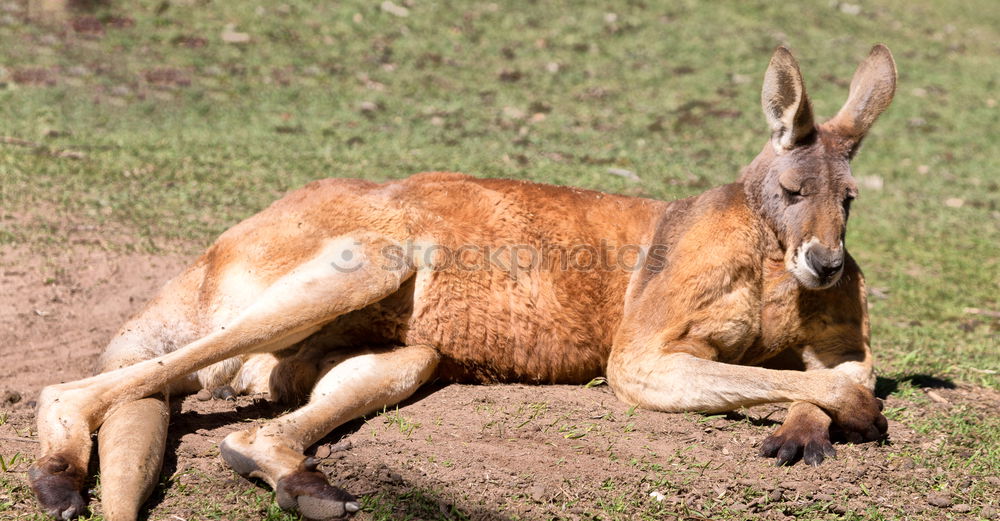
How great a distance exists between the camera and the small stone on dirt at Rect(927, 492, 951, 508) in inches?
137

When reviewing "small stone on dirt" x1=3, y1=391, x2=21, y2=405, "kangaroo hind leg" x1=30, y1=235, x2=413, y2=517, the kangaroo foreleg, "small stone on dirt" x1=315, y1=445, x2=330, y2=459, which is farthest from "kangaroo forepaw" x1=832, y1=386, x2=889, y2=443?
"small stone on dirt" x1=3, y1=391, x2=21, y2=405

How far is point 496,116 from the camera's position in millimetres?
9914

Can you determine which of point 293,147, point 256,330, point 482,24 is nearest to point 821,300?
point 256,330

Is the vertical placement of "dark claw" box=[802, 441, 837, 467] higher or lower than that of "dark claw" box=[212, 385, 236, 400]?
higher

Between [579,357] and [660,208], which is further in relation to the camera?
[660,208]

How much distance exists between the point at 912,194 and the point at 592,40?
4367 millimetres

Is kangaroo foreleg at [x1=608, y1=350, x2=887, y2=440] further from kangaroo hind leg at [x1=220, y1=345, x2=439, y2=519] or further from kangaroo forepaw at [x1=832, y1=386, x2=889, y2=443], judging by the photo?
kangaroo hind leg at [x1=220, y1=345, x2=439, y2=519]

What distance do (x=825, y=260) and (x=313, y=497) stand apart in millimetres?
2218

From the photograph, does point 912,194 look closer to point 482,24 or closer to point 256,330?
point 482,24

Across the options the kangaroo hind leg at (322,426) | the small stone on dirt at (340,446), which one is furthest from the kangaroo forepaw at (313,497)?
the small stone on dirt at (340,446)

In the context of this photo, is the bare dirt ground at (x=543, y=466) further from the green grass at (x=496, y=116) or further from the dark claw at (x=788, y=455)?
the green grass at (x=496, y=116)

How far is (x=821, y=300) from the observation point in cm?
426

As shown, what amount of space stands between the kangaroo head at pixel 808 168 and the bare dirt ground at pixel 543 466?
735 mm

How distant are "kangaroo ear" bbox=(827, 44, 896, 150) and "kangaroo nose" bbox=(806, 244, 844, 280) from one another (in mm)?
673
